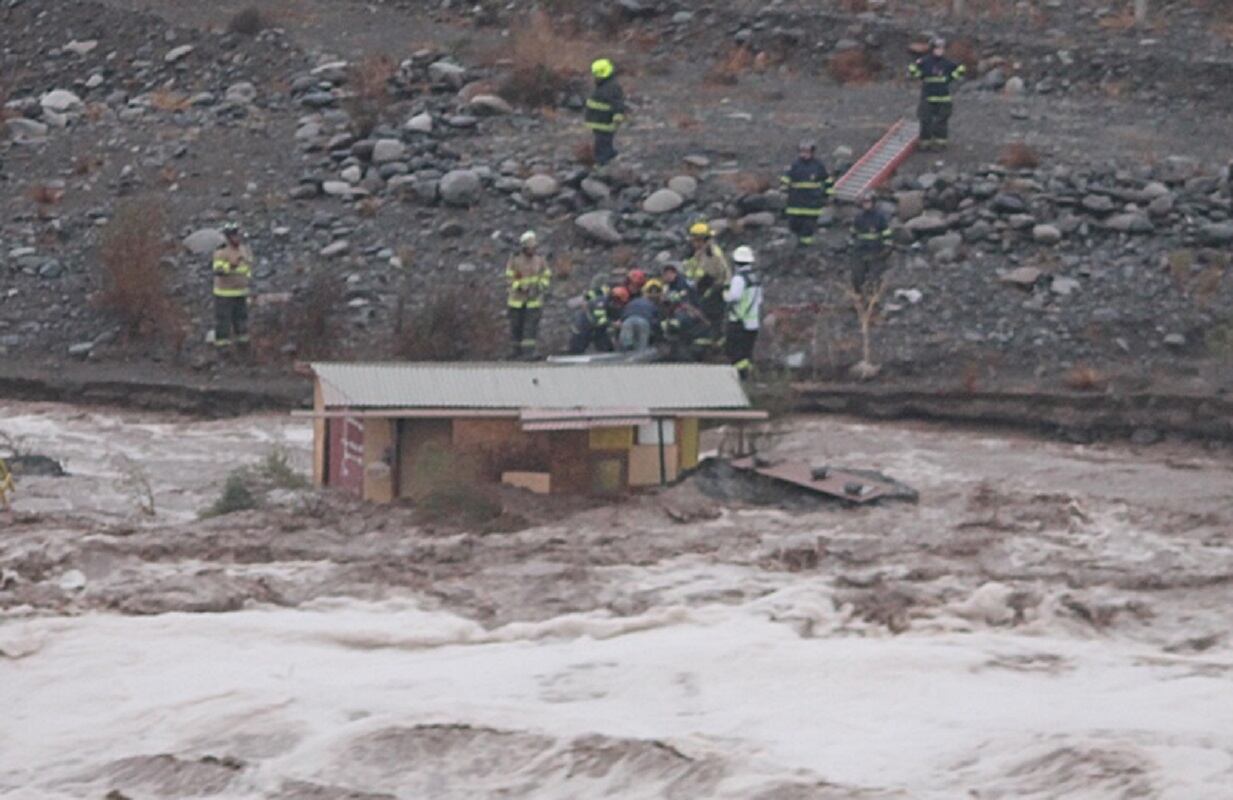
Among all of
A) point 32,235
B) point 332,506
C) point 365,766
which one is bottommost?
point 365,766

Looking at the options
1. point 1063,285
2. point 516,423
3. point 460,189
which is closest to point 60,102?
point 460,189

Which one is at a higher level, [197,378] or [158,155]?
[158,155]

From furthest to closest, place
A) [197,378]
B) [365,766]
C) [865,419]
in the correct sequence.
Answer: [197,378] → [865,419] → [365,766]

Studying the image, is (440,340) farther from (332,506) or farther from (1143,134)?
(1143,134)

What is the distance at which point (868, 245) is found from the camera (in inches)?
1046

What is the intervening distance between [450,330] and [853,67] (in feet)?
32.9

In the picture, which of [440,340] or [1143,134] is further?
[1143,134]

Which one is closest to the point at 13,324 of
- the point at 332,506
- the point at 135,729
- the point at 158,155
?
the point at 158,155

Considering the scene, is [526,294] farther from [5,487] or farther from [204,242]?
[5,487]

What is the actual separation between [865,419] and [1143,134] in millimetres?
8388

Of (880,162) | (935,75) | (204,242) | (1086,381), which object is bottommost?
(1086,381)

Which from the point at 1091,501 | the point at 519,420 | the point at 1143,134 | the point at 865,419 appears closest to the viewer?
the point at 519,420

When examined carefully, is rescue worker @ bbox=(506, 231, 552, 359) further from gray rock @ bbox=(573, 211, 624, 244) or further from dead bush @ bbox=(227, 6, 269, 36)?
dead bush @ bbox=(227, 6, 269, 36)

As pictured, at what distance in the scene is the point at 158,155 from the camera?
3192cm
